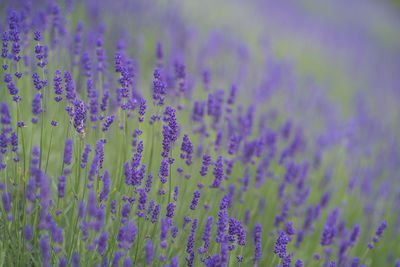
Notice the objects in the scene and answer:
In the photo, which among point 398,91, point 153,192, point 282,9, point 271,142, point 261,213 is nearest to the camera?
point 153,192

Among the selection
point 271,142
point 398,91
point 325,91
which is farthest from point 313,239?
point 398,91

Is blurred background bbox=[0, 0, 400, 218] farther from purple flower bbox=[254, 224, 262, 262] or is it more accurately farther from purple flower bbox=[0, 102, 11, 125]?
purple flower bbox=[254, 224, 262, 262]

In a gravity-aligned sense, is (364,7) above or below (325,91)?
above

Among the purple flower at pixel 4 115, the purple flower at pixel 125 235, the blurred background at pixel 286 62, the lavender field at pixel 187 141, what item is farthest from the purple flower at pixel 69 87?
the blurred background at pixel 286 62

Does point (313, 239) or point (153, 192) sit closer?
point (153, 192)

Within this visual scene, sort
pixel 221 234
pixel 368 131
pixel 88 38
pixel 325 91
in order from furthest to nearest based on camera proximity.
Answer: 1. pixel 325 91
2. pixel 368 131
3. pixel 88 38
4. pixel 221 234

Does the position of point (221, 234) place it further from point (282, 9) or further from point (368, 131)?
point (282, 9)

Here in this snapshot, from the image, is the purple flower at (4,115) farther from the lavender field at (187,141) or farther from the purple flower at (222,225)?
the purple flower at (222,225)

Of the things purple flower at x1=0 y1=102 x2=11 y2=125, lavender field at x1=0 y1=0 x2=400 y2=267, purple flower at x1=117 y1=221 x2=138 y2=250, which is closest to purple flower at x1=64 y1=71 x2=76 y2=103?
lavender field at x1=0 y1=0 x2=400 y2=267

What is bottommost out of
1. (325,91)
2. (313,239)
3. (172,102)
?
(313,239)
